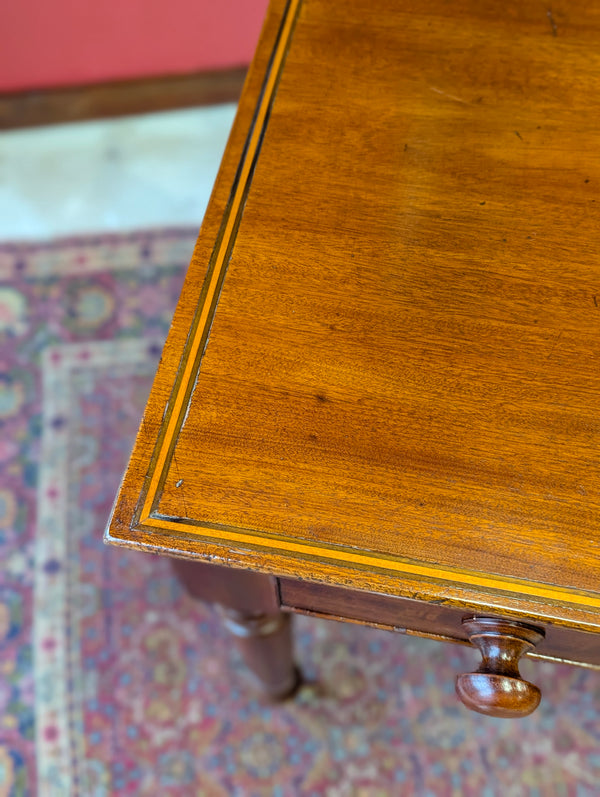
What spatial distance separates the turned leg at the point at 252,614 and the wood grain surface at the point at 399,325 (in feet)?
0.33

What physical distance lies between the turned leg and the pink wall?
1.05 meters

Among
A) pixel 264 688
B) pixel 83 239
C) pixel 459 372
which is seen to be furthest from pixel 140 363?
pixel 459 372

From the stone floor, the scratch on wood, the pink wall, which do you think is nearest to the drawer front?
the scratch on wood

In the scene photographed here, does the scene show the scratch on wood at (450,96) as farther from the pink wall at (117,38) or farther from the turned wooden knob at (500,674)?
the pink wall at (117,38)

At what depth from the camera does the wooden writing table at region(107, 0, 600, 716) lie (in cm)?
49

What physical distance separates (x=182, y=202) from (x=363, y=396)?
3.03ft

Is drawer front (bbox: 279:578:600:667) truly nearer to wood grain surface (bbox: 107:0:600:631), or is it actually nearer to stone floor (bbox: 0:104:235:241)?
wood grain surface (bbox: 107:0:600:631)

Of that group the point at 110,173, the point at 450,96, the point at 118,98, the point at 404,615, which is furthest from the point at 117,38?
the point at 404,615

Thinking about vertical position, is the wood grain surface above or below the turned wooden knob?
above

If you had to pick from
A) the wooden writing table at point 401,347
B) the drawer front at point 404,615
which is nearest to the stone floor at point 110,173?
the wooden writing table at point 401,347

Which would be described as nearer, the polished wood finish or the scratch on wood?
the scratch on wood

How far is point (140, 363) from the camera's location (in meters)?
1.20

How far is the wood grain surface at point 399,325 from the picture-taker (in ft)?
1.61

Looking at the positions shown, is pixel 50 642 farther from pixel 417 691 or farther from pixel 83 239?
pixel 83 239
